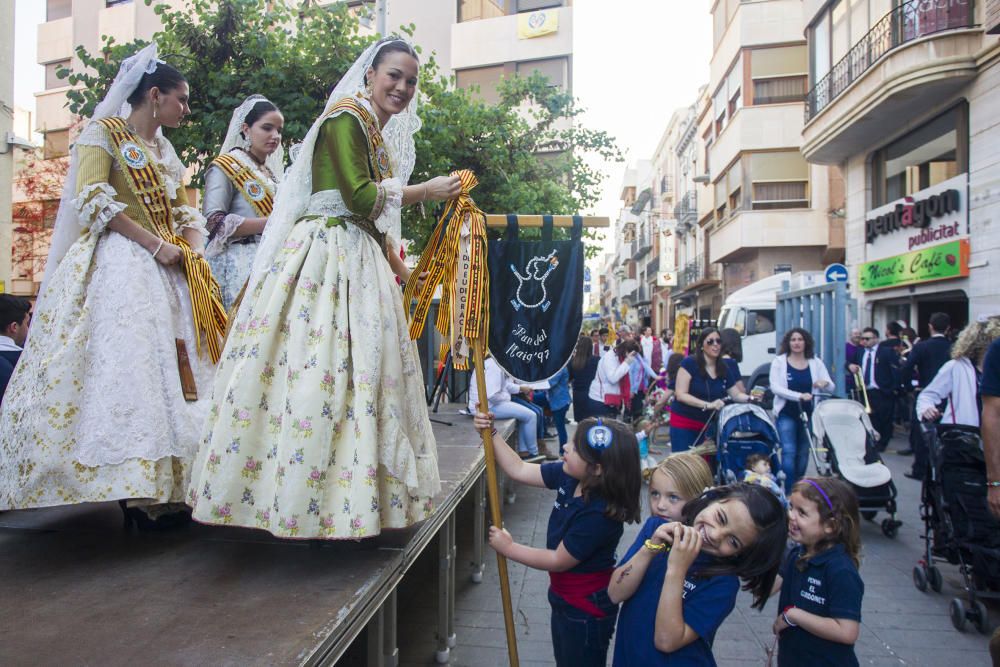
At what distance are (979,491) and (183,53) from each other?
30.1 feet

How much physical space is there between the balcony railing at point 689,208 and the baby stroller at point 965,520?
1142 inches

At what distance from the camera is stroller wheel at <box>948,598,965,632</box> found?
147 inches

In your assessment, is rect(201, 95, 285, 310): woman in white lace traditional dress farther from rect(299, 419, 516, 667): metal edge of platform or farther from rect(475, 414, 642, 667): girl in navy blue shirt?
rect(475, 414, 642, 667): girl in navy blue shirt

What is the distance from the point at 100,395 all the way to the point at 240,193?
1.25 m

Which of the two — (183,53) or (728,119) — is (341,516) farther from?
(728,119)

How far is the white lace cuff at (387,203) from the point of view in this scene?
2396mm

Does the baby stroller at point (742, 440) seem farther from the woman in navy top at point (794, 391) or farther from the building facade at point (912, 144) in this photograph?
the building facade at point (912, 144)

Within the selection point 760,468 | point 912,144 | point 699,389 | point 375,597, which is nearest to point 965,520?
point 760,468

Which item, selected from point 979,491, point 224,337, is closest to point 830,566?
point 979,491

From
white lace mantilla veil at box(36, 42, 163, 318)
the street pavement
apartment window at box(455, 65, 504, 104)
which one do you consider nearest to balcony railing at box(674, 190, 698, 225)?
apartment window at box(455, 65, 504, 104)

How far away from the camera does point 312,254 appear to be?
235cm

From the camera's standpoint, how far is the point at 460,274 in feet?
8.99

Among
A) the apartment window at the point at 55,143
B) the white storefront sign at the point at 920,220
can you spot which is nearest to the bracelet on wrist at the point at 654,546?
the white storefront sign at the point at 920,220

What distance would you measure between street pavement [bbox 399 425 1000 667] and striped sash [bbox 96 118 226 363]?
1.84 meters
